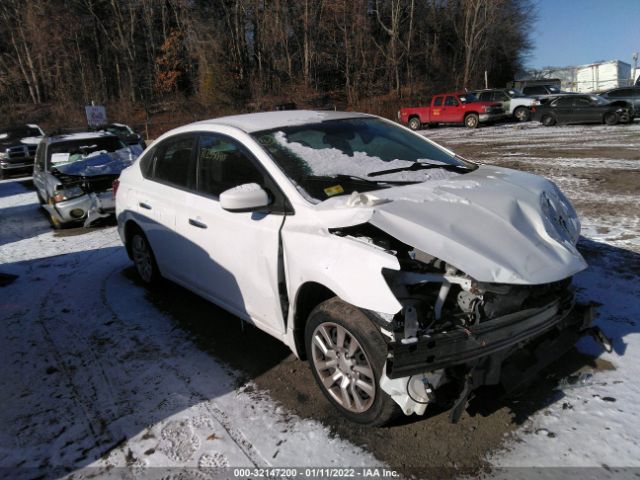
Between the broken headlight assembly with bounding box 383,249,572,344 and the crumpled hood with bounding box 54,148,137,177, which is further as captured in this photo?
the crumpled hood with bounding box 54,148,137,177

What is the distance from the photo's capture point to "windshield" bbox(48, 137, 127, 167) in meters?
9.15

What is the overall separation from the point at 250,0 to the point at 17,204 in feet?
121

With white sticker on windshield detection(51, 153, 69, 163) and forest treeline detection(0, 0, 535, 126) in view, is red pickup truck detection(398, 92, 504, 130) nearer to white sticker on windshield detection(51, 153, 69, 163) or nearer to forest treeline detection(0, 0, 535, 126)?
forest treeline detection(0, 0, 535, 126)

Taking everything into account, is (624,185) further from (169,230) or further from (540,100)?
(540,100)

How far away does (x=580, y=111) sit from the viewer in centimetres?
1958

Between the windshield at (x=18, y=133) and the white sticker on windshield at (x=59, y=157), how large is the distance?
1179 cm

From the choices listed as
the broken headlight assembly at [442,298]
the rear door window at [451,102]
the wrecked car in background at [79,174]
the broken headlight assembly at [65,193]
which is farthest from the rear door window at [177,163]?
the rear door window at [451,102]

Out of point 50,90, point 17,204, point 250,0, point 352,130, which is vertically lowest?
point 17,204

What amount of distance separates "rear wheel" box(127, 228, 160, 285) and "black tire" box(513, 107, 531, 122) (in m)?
22.1

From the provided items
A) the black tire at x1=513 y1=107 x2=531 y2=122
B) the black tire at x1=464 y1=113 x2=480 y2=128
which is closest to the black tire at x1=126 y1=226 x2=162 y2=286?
the black tire at x1=464 y1=113 x2=480 y2=128

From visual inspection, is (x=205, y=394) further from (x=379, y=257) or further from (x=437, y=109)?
(x=437, y=109)

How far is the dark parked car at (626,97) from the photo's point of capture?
18.7 metres

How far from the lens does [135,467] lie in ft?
8.80

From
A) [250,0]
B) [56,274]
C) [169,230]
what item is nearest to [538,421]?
[169,230]
